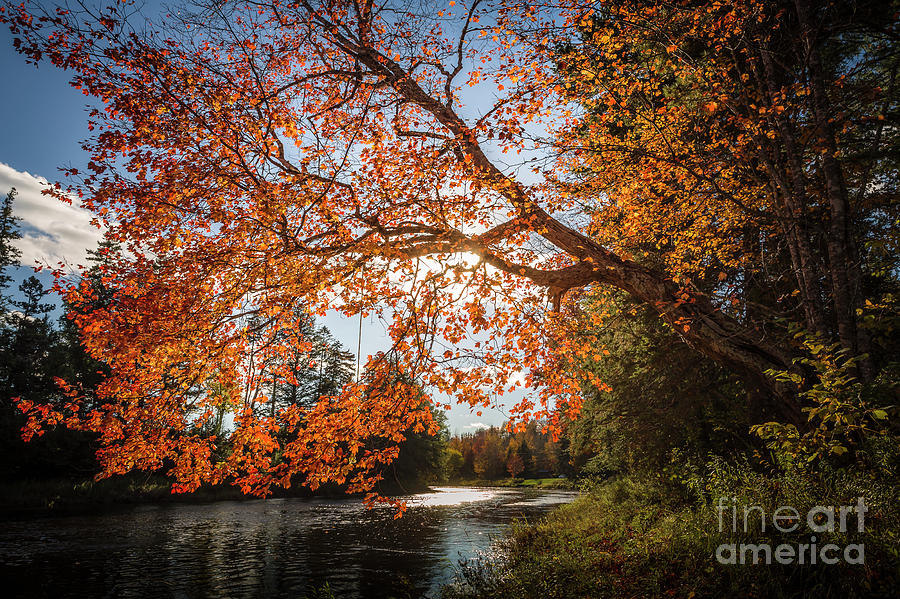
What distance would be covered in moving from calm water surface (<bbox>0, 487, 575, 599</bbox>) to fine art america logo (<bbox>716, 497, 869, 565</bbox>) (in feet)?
22.5

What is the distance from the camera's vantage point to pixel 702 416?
1415 cm

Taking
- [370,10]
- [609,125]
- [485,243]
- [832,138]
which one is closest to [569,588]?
[485,243]

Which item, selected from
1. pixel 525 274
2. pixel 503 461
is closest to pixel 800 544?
pixel 525 274

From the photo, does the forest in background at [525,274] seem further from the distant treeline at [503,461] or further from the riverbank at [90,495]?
the distant treeline at [503,461]

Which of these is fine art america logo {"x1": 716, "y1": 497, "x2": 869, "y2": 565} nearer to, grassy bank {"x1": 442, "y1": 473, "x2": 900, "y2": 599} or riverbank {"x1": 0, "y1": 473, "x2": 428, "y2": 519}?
grassy bank {"x1": 442, "y1": 473, "x2": 900, "y2": 599}

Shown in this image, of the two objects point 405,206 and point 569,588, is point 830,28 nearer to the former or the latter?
point 405,206

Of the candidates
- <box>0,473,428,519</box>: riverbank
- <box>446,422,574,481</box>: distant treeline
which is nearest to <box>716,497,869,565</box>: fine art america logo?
<box>0,473,428,519</box>: riverbank

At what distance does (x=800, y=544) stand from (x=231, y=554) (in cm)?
1536

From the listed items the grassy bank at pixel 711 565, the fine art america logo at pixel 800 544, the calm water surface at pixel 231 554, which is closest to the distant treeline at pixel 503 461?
the calm water surface at pixel 231 554

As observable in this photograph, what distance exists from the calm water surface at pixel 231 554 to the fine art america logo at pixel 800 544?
687 centimetres

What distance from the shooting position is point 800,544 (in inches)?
205

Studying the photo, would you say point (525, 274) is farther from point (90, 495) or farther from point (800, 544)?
point (90, 495)

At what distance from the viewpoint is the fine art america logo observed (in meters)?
4.91

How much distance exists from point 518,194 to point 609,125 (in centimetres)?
881
